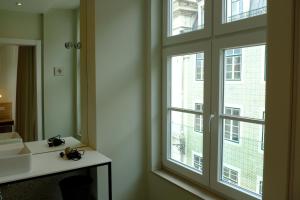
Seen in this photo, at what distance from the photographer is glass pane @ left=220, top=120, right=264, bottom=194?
69.2 inches

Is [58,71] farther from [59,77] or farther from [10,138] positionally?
[10,138]

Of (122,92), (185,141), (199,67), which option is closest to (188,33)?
(199,67)

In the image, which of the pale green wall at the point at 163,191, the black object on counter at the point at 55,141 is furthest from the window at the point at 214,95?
the black object on counter at the point at 55,141

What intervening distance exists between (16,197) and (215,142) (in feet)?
5.73

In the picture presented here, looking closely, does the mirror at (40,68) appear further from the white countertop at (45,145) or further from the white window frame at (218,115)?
the white window frame at (218,115)

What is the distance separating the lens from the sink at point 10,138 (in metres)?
2.15

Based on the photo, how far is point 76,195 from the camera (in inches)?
84.7

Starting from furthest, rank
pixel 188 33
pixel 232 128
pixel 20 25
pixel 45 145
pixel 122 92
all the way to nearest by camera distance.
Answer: pixel 122 92
pixel 45 145
pixel 188 33
pixel 20 25
pixel 232 128

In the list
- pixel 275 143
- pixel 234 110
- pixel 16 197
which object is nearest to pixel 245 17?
pixel 234 110

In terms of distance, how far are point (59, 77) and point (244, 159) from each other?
164 cm

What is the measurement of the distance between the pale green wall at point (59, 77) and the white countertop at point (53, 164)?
0.23m

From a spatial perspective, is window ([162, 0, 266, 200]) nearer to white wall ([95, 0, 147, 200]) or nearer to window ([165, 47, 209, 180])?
window ([165, 47, 209, 180])

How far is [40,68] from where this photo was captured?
2.24m

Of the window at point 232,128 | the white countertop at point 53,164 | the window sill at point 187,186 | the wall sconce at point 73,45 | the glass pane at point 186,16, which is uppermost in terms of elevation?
the glass pane at point 186,16
